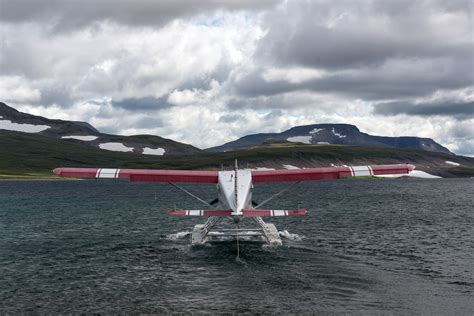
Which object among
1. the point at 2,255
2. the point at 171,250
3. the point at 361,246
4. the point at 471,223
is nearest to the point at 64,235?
the point at 2,255

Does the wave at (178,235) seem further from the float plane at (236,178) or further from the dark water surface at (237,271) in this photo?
the float plane at (236,178)

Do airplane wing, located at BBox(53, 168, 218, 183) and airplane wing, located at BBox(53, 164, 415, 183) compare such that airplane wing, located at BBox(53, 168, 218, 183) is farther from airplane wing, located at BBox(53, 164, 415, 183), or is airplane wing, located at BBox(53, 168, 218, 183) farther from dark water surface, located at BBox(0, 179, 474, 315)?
dark water surface, located at BBox(0, 179, 474, 315)

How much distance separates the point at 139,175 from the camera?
26.8 metres

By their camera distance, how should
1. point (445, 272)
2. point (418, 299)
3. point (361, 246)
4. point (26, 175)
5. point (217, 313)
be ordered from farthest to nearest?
point (26, 175) < point (361, 246) < point (445, 272) < point (418, 299) < point (217, 313)

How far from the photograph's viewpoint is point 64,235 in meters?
35.6

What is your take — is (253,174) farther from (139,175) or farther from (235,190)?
(139,175)

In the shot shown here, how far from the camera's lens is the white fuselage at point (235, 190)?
78.6 ft

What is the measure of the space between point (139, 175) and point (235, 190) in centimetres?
618

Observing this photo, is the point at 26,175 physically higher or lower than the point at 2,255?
higher

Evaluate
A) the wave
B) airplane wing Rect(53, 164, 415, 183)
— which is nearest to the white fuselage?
airplane wing Rect(53, 164, 415, 183)

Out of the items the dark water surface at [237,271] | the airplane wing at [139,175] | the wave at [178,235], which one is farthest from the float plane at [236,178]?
the wave at [178,235]

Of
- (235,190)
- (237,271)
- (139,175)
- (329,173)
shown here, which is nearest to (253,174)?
(235,190)

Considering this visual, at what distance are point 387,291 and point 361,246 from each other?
1071 centimetres

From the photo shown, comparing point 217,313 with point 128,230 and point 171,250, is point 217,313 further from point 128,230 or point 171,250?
point 128,230
